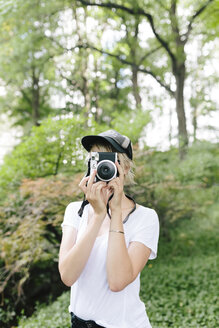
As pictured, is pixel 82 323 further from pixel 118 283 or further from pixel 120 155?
pixel 120 155

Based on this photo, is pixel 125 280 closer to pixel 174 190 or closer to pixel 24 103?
pixel 174 190

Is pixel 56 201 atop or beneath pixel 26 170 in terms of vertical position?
beneath

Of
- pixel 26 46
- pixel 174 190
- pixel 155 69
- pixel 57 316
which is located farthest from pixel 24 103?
pixel 57 316

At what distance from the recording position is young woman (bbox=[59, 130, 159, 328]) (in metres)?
1.10

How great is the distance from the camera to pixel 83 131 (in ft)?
16.6

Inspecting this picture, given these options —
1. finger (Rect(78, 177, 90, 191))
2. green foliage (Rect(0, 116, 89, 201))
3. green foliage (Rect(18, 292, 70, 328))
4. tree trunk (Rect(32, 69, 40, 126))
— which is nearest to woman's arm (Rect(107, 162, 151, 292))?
finger (Rect(78, 177, 90, 191))

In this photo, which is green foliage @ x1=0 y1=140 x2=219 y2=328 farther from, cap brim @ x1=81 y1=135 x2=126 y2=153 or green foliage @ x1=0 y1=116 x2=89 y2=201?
cap brim @ x1=81 y1=135 x2=126 y2=153

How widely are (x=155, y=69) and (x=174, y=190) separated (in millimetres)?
6603

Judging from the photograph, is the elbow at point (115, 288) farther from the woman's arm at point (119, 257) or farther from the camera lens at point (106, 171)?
the camera lens at point (106, 171)

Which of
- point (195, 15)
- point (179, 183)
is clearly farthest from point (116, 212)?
point (195, 15)

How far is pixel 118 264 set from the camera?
108 cm

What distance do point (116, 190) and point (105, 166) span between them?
11 centimetres

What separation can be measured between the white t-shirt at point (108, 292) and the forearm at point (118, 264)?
80 millimetres

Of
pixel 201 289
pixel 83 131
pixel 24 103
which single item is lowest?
pixel 201 289
